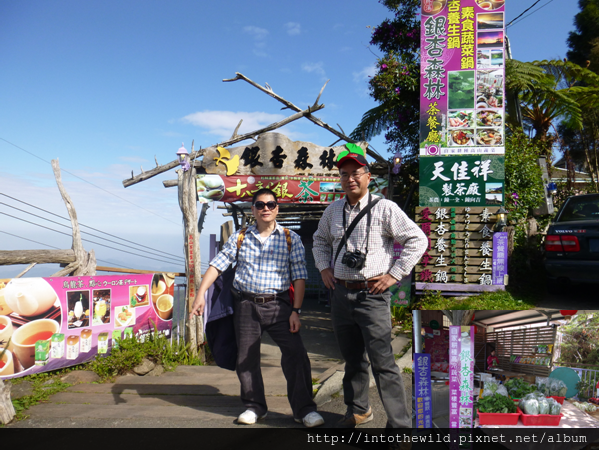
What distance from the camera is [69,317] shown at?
5.58 metres

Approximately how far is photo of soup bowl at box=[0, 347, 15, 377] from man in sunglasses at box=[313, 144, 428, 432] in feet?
13.2

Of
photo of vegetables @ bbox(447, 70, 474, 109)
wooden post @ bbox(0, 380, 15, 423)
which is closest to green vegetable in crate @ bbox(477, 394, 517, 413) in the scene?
wooden post @ bbox(0, 380, 15, 423)

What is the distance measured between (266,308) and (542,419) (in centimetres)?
211

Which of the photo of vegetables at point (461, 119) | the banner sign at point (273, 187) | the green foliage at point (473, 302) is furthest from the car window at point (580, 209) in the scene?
the banner sign at point (273, 187)

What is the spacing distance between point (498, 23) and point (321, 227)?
18.6 ft

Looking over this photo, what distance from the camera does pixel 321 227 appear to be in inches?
139

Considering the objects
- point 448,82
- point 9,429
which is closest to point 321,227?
point 9,429

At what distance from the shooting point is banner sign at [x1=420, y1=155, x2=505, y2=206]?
685 centimetres

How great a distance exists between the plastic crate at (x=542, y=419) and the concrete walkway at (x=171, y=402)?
184 centimetres

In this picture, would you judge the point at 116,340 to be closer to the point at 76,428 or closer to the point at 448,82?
the point at 76,428

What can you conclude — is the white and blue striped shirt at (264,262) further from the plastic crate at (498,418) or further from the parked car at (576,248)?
the parked car at (576,248)

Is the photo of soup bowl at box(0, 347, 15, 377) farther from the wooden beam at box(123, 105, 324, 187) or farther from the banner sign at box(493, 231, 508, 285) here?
the banner sign at box(493, 231, 508, 285)

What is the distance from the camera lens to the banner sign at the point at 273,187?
7316 millimetres

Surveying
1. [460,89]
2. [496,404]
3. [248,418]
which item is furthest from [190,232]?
[496,404]
